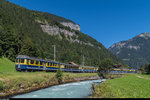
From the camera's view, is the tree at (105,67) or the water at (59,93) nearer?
the water at (59,93)

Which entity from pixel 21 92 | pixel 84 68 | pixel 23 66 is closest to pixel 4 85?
pixel 21 92

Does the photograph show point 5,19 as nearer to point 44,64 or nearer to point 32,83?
point 44,64

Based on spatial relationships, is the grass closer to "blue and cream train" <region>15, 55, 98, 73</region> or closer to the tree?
"blue and cream train" <region>15, 55, 98, 73</region>

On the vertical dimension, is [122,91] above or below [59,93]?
above

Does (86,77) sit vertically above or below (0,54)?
below

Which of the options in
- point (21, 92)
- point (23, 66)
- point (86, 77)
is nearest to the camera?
point (21, 92)

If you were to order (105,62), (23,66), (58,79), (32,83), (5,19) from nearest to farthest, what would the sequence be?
(32,83), (23,66), (58,79), (105,62), (5,19)

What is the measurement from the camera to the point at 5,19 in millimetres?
71688

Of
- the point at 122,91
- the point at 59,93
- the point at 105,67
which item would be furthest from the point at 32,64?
the point at 105,67

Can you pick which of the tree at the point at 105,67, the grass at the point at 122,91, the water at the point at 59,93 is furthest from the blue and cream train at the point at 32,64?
the grass at the point at 122,91

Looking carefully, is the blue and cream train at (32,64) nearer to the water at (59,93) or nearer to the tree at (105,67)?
the water at (59,93)

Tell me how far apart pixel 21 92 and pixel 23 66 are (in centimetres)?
1160

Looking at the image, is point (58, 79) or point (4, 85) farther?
point (58, 79)

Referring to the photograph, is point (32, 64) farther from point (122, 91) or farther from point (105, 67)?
point (105, 67)
